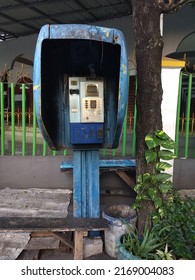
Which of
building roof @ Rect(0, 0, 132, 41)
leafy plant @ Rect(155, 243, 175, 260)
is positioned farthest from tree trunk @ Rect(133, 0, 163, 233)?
building roof @ Rect(0, 0, 132, 41)

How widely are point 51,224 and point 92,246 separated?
0.48 m

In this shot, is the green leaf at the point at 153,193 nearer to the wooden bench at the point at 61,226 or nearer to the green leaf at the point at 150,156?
the green leaf at the point at 150,156

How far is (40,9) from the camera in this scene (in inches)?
323

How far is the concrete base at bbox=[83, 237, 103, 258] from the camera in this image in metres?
2.55

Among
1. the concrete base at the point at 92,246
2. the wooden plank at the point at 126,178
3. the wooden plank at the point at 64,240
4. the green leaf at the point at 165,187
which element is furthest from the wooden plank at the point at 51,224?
the wooden plank at the point at 126,178

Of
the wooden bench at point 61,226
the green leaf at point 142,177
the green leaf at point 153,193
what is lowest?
the wooden bench at point 61,226

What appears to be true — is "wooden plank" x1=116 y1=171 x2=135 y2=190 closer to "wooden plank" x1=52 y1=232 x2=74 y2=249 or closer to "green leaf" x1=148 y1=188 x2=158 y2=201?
"green leaf" x1=148 y1=188 x2=158 y2=201

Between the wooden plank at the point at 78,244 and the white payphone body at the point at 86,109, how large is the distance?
2.57ft

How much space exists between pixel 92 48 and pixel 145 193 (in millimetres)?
1336

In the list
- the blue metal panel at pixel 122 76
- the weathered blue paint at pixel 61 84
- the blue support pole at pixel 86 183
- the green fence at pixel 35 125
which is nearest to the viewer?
the blue metal panel at pixel 122 76

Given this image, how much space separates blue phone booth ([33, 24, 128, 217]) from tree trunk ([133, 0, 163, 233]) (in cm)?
22

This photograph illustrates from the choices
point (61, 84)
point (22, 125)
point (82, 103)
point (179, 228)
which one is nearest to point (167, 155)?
point (179, 228)

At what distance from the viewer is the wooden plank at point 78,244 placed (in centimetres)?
233

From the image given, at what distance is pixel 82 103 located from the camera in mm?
2408
